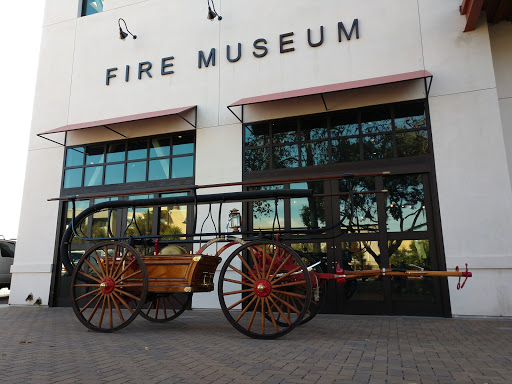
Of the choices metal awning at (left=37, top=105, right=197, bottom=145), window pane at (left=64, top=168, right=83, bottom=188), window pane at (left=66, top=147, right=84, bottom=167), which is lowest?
window pane at (left=64, top=168, right=83, bottom=188)

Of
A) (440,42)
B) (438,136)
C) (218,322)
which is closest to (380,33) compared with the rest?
(440,42)

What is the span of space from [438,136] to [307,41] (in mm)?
A: 3209

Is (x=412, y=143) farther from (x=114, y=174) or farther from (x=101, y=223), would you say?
(x=101, y=223)

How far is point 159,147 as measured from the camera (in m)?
8.45

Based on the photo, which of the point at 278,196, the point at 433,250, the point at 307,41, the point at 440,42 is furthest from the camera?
the point at 307,41

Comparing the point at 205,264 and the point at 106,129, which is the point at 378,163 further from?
the point at 106,129

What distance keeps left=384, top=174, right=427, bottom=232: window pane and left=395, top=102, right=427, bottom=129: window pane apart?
93 cm

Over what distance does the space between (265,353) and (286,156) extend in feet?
14.6

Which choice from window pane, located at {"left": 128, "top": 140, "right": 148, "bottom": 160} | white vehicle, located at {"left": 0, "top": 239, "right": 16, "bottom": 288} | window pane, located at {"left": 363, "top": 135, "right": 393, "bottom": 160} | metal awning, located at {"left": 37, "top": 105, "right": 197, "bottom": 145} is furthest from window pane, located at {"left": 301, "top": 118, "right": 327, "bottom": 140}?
white vehicle, located at {"left": 0, "top": 239, "right": 16, "bottom": 288}

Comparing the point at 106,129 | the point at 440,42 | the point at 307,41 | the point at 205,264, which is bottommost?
the point at 205,264

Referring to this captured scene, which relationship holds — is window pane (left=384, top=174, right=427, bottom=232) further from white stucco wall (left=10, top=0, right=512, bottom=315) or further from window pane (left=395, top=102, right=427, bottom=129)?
window pane (left=395, top=102, right=427, bottom=129)

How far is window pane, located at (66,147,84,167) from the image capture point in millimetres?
9000

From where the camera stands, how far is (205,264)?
16.6 ft

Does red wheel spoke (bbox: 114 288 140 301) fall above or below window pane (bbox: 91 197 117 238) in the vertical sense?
below
